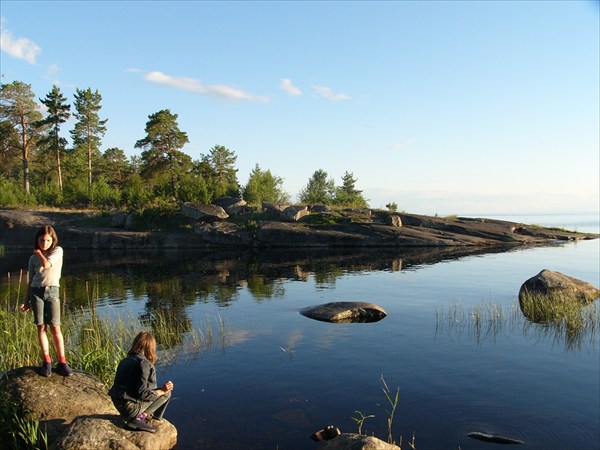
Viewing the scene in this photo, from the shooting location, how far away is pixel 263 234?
196 ft

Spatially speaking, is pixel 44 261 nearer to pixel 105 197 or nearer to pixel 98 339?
pixel 98 339

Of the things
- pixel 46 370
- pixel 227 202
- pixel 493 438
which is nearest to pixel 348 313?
pixel 493 438

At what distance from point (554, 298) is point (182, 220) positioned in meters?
52.0

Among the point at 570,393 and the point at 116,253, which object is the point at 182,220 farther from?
the point at 570,393

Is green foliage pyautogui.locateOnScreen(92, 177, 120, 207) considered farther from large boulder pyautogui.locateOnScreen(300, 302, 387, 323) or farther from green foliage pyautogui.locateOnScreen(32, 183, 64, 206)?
large boulder pyautogui.locateOnScreen(300, 302, 387, 323)

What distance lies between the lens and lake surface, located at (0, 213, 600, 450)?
10.3m

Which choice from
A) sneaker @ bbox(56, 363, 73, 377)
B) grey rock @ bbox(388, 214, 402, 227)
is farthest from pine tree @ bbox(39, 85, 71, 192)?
sneaker @ bbox(56, 363, 73, 377)

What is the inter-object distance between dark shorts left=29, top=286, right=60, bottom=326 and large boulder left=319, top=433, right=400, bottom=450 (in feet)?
19.8

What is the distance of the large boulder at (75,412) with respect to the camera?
8156mm

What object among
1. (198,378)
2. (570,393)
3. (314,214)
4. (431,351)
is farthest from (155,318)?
(314,214)

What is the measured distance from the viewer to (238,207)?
67.7 meters

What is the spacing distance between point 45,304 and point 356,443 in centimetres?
676

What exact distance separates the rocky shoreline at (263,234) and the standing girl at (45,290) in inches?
1949

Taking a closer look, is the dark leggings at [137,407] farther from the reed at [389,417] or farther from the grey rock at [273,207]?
the grey rock at [273,207]
